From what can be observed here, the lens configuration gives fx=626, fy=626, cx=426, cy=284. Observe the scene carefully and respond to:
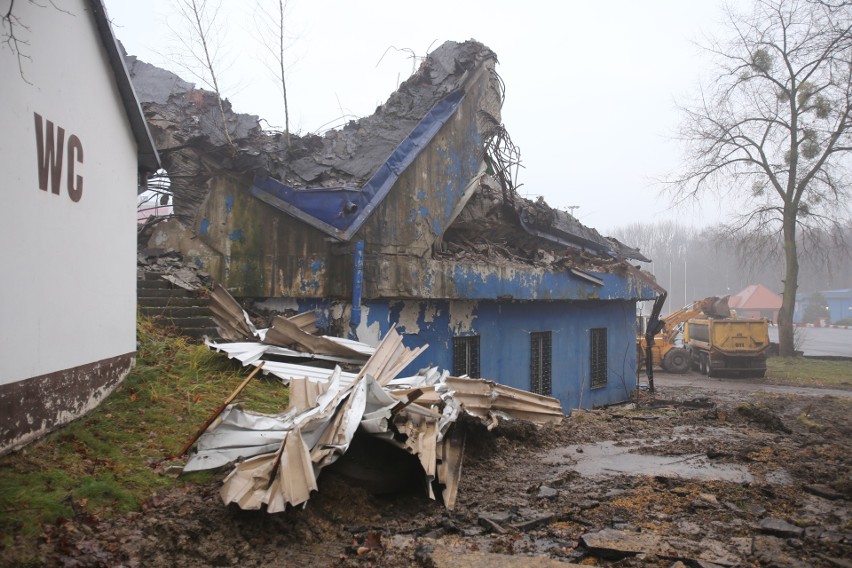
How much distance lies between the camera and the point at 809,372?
2306 centimetres

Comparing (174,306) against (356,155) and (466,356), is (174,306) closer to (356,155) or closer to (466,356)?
(356,155)

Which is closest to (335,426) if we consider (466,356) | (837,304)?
(466,356)

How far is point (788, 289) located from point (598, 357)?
15.3m

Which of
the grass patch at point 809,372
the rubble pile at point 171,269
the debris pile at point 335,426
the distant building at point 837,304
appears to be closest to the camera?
the debris pile at point 335,426

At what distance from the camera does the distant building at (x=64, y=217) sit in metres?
4.45

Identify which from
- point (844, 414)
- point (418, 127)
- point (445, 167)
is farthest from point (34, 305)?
point (844, 414)

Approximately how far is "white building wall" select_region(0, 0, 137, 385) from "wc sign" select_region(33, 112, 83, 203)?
42 mm

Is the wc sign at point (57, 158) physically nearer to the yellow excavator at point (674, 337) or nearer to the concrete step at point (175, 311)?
the concrete step at point (175, 311)

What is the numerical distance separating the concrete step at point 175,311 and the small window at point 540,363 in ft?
25.4

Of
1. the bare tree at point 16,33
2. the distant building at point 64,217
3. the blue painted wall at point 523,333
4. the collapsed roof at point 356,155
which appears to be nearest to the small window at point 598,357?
the blue painted wall at point 523,333

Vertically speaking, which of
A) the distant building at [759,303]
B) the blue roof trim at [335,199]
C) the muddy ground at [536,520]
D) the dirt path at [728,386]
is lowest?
the dirt path at [728,386]

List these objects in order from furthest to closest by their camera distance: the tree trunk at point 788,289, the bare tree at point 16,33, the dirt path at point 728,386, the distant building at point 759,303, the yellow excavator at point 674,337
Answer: the distant building at point 759,303
the tree trunk at point 788,289
the yellow excavator at point 674,337
the dirt path at point 728,386
the bare tree at point 16,33

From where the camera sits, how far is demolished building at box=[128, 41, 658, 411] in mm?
10008

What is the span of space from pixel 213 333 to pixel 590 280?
31.9 feet
